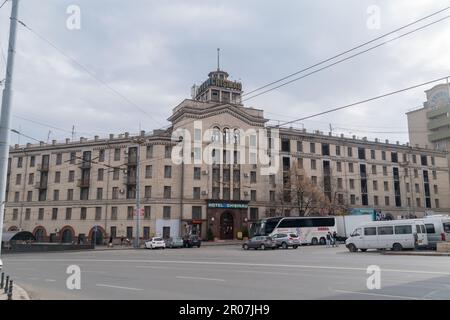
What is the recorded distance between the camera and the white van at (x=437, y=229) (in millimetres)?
30203

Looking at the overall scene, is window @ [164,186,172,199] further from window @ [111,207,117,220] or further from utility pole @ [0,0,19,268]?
utility pole @ [0,0,19,268]

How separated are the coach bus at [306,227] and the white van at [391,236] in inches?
526

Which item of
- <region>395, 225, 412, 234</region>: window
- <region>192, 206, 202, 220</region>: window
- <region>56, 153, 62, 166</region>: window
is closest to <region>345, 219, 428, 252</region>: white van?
<region>395, 225, 412, 234</region>: window

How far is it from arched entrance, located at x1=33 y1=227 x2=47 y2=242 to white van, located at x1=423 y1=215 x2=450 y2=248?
49435mm

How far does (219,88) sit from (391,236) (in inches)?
1641

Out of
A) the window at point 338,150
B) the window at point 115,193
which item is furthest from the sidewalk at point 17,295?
the window at point 338,150

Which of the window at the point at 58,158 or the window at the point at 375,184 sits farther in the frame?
the window at the point at 375,184

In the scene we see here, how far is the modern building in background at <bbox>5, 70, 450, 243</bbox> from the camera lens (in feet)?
173

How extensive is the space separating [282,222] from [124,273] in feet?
98.8

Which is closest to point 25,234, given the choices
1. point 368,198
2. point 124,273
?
point 124,273

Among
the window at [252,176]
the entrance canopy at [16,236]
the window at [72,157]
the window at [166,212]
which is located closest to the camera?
the entrance canopy at [16,236]

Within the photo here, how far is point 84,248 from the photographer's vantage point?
4066 cm

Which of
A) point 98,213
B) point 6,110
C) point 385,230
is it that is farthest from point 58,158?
point 6,110

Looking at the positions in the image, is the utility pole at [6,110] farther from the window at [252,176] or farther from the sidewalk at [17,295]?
the window at [252,176]
